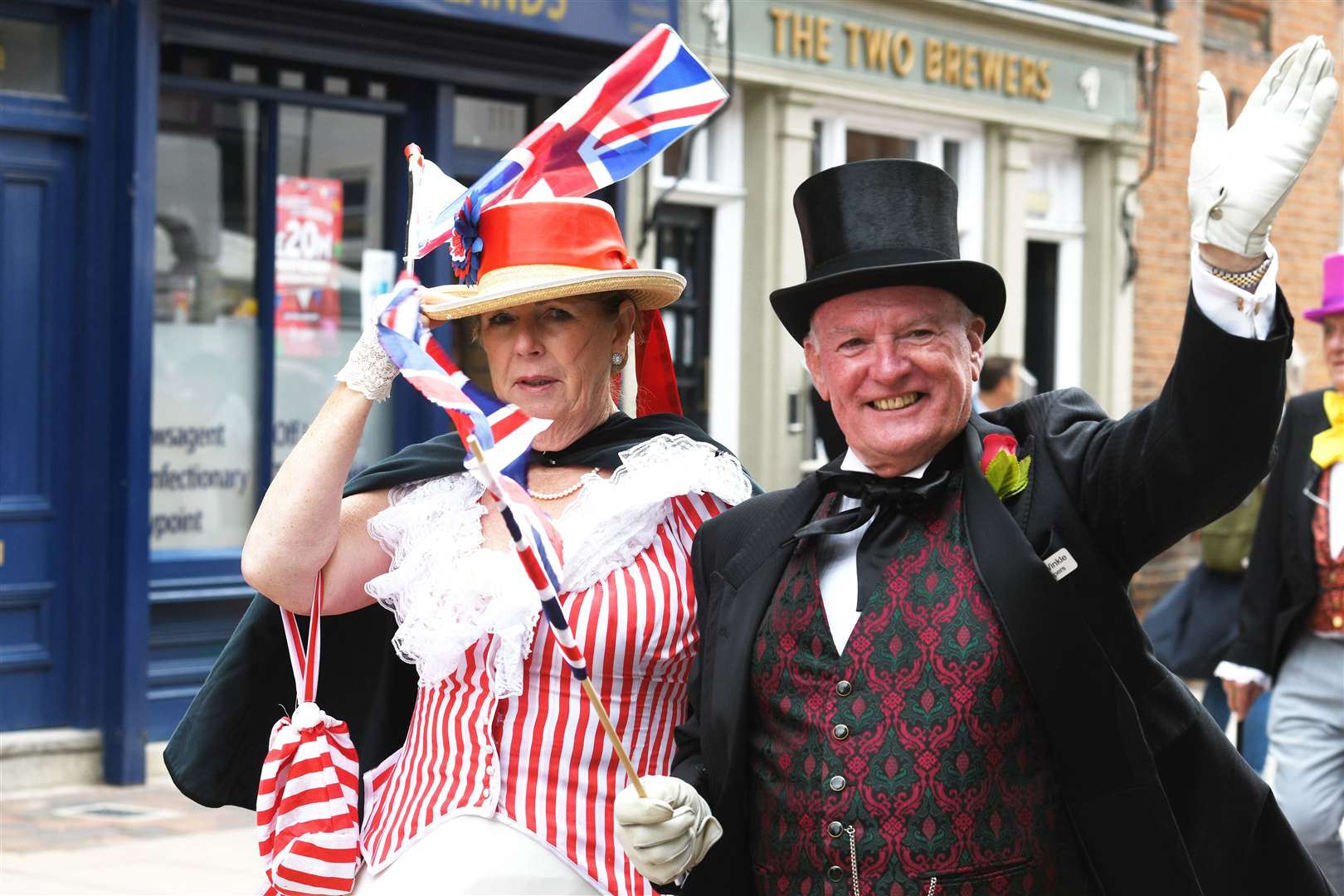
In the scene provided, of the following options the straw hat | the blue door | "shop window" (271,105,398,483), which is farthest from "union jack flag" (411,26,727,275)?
"shop window" (271,105,398,483)

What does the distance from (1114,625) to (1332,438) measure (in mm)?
2882

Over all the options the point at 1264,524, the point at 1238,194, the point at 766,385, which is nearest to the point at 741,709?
the point at 1238,194

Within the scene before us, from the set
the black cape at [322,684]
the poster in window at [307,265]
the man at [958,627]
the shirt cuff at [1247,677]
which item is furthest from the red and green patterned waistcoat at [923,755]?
the poster in window at [307,265]

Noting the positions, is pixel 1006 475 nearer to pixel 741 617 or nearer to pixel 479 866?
pixel 741 617

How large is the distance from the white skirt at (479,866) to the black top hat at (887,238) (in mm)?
1017

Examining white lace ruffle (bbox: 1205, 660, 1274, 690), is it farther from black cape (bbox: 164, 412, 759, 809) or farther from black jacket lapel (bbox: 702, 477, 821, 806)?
black jacket lapel (bbox: 702, 477, 821, 806)

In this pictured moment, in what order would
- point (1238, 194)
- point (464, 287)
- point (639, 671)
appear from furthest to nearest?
point (464, 287) < point (639, 671) < point (1238, 194)

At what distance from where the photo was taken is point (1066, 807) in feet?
9.18

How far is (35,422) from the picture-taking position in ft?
25.5

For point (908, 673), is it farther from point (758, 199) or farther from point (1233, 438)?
point (758, 199)

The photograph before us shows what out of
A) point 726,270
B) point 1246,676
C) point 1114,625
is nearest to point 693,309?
point 726,270

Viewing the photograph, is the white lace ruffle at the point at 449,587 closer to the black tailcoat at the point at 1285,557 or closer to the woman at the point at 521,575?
the woman at the point at 521,575

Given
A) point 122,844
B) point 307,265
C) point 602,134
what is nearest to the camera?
point 602,134

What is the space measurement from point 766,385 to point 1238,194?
27.3ft
